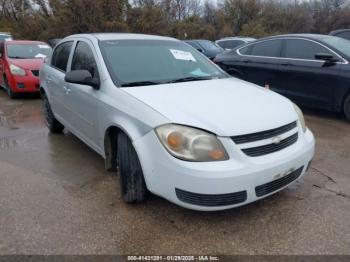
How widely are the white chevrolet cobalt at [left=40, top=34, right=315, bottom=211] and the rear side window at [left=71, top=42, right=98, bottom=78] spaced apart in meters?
0.01

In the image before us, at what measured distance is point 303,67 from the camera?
629 centimetres

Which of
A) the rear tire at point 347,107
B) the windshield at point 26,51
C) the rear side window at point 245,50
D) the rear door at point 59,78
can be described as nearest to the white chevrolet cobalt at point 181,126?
the rear door at point 59,78

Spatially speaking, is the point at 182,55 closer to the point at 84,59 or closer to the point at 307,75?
the point at 84,59

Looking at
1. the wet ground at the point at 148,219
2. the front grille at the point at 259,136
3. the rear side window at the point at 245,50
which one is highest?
the rear side window at the point at 245,50

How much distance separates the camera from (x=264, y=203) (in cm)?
326

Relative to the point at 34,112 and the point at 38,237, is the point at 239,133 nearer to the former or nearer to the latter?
the point at 38,237

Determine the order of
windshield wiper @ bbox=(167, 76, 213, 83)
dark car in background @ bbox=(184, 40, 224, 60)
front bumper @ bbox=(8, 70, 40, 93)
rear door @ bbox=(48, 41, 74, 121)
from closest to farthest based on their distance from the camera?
windshield wiper @ bbox=(167, 76, 213, 83) < rear door @ bbox=(48, 41, 74, 121) < front bumper @ bbox=(8, 70, 40, 93) < dark car in background @ bbox=(184, 40, 224, 60)

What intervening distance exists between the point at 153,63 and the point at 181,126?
1344mm

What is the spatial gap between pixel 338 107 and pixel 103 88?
4222 mm

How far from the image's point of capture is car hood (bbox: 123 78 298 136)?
2713mm

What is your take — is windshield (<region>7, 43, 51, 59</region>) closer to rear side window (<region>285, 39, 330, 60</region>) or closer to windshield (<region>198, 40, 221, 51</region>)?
rear side window (<region>285, 39, 330, 60</region>)

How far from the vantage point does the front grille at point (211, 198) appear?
264cm

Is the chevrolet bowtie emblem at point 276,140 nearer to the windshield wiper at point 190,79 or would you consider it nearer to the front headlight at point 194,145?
the front headlight at point 194,145

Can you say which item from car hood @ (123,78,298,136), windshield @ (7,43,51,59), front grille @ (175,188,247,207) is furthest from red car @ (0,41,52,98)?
front grille @ (175,188,247,207)
